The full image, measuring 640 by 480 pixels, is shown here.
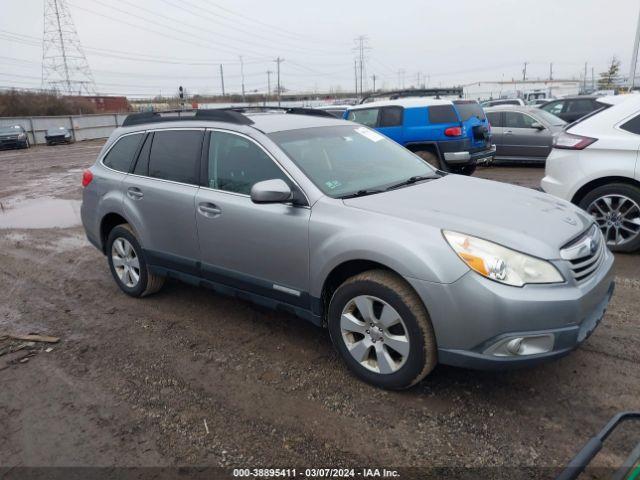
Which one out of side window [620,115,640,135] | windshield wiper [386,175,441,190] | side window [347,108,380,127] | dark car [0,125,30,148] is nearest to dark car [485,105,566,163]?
side window [347,108,380,127]

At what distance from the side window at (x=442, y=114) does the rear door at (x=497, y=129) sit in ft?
10.3

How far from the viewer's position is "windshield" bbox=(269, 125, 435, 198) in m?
3.62

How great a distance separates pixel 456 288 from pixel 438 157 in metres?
7.96

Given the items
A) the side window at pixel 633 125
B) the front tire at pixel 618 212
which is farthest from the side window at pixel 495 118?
the front tire at pixel 618 212

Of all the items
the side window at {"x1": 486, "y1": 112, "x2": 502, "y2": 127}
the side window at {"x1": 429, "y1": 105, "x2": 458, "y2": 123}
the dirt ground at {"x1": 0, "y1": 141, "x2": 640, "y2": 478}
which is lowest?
the dirt ground at {"x1": 0, "y1": 141, "x2": 640, "y2": 478}

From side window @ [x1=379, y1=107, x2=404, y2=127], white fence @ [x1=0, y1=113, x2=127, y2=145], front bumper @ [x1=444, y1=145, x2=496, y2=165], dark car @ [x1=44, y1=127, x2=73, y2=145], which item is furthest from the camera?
white fence @ [x1=0, y1=113, x2=127, y2=145]

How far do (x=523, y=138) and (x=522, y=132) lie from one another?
0.15 metres

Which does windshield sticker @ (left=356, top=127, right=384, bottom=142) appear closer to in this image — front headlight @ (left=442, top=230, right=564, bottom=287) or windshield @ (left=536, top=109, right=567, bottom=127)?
front headlight @ (left=442, top=230, right=564, bottom=287)

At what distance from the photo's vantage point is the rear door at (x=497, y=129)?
41.7ft

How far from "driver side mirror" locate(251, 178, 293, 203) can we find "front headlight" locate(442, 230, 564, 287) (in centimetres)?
117

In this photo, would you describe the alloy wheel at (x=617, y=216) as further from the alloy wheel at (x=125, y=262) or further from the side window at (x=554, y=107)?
the side window at (x=554, y=107)

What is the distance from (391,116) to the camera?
1068 cm

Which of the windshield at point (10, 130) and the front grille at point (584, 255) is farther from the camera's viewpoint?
the windshield at point (10, 130)

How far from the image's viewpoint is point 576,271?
291cm
